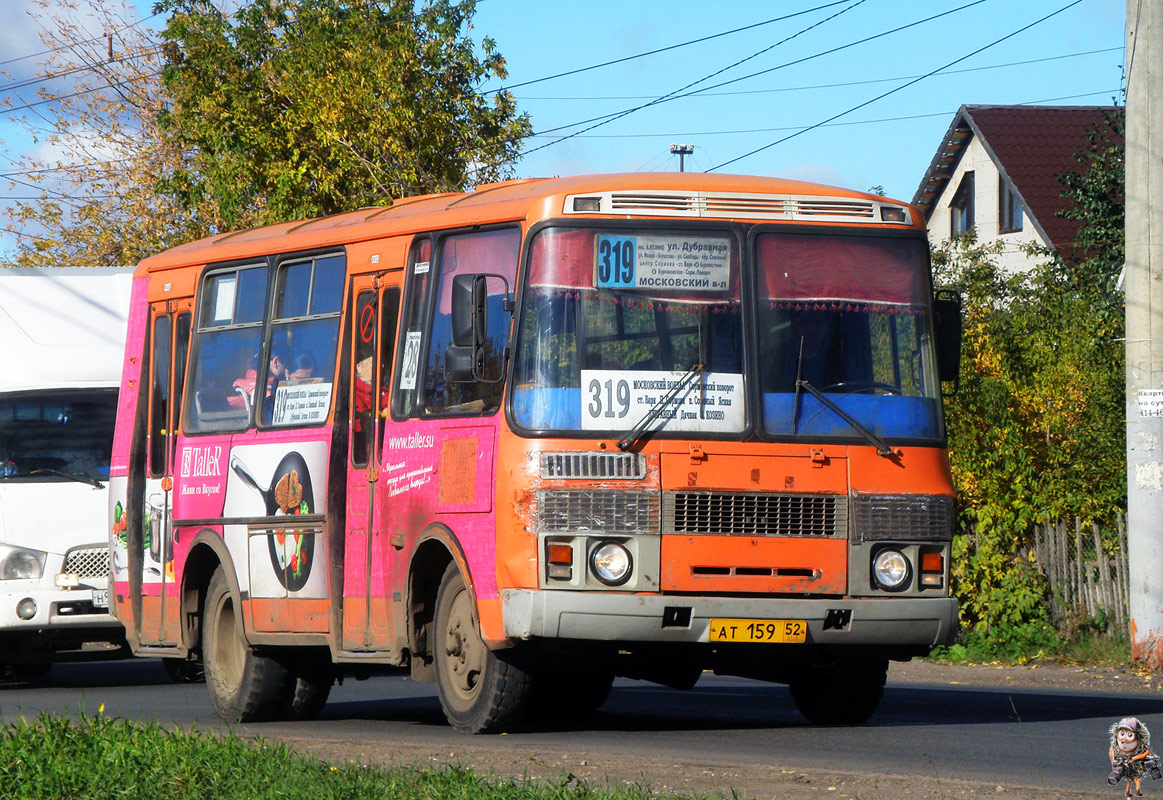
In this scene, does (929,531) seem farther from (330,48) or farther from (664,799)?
(330,48)

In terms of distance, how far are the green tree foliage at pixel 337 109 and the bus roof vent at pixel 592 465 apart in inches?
602

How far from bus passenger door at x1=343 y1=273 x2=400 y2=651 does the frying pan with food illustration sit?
41 cm

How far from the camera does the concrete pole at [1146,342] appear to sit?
15.6 metres

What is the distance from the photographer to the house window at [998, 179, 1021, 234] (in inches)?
1752

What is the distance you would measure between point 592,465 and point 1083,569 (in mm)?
8950

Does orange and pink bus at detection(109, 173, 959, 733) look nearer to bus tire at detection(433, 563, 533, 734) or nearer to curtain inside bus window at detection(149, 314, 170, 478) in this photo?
bus tire at detection(433, 563, 533, 734)

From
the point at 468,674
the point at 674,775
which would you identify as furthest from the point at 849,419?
the point at 674,775

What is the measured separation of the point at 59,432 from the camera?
16750 millimetres

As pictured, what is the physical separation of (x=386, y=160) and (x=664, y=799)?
18876 mm

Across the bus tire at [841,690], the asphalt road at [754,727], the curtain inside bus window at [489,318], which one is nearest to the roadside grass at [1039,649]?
the asphalt road at [754,727]

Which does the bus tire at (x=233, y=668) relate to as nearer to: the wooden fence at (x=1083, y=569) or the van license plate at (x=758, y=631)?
the van license plate at (x=758, y=631)

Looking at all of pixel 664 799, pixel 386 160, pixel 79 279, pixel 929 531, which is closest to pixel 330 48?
pixel 386 160

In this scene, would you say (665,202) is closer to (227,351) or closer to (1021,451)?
(227,351)

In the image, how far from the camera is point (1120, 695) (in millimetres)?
14297
